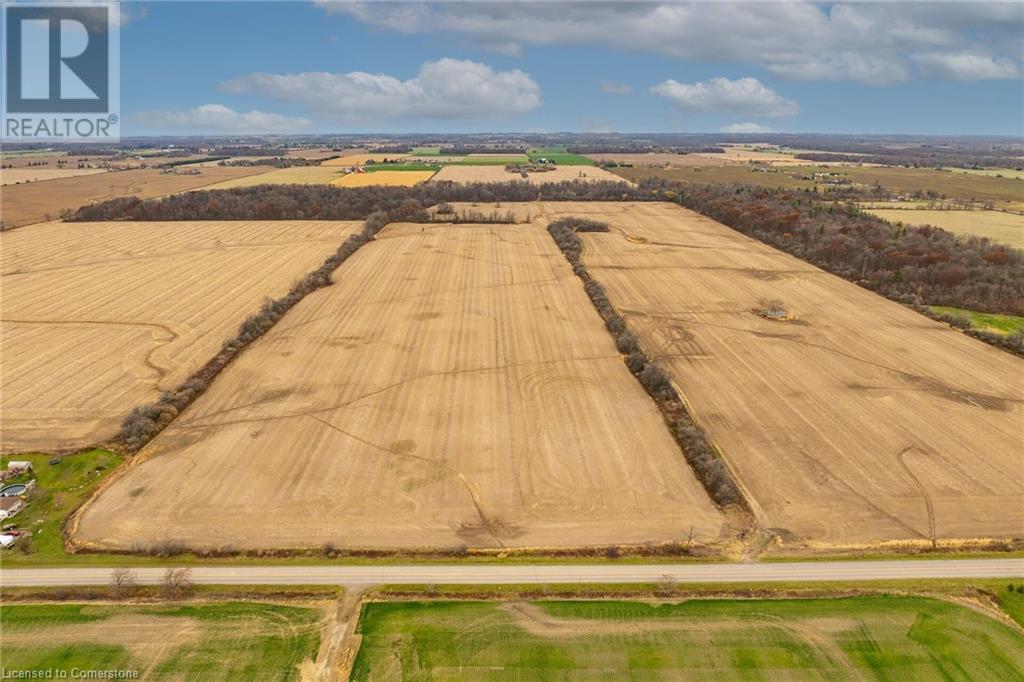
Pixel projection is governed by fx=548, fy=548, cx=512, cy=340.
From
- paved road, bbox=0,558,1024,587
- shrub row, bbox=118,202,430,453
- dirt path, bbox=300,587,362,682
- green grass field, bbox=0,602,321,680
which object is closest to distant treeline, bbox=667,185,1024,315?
paved road, bbox=0,558,1024,587

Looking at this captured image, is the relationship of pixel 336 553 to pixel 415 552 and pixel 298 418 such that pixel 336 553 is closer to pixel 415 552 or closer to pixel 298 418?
pixel 415 552

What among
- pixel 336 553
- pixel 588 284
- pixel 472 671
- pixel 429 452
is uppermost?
pixel 588 284

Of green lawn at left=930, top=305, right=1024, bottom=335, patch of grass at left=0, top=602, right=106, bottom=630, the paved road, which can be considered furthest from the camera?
green lawn at left=930, top=305, right=1024, bottom=335

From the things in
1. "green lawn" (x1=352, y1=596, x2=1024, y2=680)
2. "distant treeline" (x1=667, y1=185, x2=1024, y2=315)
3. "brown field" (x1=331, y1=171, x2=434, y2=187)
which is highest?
"brown field" (x1=331, y1=171, x2=434, y2=187)

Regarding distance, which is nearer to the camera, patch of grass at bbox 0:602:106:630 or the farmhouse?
patch of grass at bbox 0:602:106:630

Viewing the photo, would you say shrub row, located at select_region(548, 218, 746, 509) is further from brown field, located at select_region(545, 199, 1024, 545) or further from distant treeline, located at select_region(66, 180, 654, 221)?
distant treeline, located at select_region(66, 180, 654, 221)

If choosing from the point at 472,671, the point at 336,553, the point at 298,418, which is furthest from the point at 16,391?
the point at 472,671

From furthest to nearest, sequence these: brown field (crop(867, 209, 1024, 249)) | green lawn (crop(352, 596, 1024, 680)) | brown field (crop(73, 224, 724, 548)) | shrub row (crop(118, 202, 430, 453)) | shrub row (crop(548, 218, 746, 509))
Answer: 1. brown field (crop(867, 209, 1024, 249))
2. shrub row (crop(118, 202, 430, 453))
3. shrub row (crop(548, 218, 746, 509))
4. brown field (crop(73, 224, 724, 548))
5. green lawn (crop(352, 596, 1024, 680))
